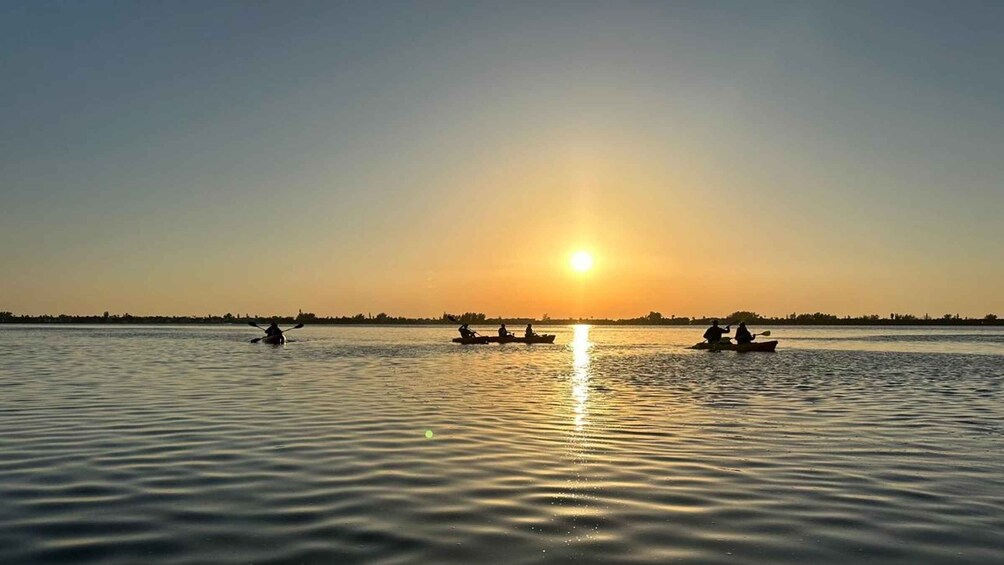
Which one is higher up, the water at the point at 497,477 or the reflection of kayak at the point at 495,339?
the reflection of kayak at the point at 495,339

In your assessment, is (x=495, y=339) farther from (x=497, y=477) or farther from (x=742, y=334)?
(x=497, y=477)

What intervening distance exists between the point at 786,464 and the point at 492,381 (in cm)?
1870

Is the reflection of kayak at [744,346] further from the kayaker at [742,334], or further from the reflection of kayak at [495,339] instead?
the reflection of kayak at [495,339]

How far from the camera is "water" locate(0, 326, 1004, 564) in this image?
24.0 feet

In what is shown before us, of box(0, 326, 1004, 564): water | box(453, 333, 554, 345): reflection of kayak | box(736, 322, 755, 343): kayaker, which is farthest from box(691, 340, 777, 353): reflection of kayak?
box(0, 326, 1004, 564): water

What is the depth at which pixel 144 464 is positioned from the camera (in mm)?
11875

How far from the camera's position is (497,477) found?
10867 mm

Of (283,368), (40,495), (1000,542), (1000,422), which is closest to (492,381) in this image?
(283,368)

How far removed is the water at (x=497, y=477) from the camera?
7.31 meters

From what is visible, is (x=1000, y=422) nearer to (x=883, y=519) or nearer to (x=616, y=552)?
(x=883, y=519)

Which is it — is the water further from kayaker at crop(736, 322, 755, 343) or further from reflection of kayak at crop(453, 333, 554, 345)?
reflection of kayak at crop(453, 333, 554, 345)

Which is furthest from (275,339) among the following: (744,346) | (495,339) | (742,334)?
(744,346)

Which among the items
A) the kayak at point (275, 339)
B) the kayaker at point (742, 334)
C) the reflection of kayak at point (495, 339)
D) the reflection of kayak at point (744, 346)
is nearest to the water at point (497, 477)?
the kayaker at point (742, 334)

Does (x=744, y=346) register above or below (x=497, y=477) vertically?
above
